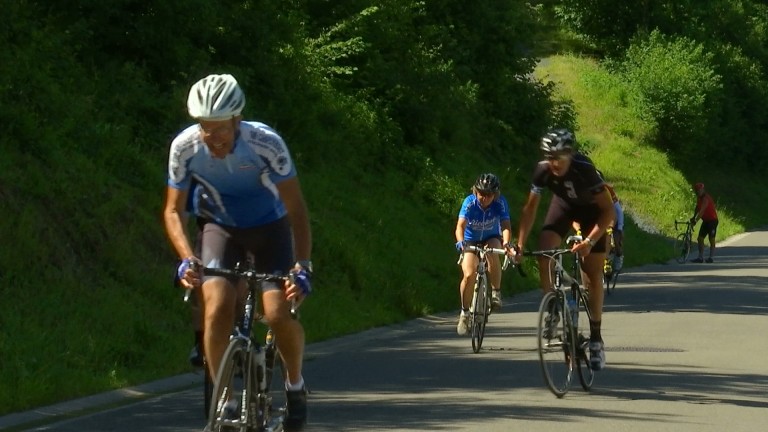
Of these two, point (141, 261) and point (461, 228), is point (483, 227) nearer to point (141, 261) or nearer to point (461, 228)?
point (461, 228)

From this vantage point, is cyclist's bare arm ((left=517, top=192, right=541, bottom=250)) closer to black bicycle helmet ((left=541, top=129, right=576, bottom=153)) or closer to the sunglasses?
the sunglasses

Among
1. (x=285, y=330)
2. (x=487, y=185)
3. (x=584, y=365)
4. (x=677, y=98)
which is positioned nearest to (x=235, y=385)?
(x=285, y=330)

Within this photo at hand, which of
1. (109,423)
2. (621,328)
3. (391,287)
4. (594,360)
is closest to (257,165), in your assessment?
(109,423)

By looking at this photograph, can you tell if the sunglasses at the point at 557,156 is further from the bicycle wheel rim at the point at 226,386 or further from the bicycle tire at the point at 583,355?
the bicycle wheel rim at the point at 226,386

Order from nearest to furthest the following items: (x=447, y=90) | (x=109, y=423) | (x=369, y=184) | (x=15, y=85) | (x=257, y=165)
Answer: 1. (x=257, y=165)
2. (x=109, y=423)
3. (x=15, y=85)
4. (x=369, y=184)
5. (x=447, y=90)

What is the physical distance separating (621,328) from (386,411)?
8.87 metres

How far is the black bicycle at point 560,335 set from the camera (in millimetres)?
12391

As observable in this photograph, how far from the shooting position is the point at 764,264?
37.3 metres

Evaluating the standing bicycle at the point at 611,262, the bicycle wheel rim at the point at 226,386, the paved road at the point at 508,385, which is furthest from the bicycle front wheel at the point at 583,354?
the standing bicycle at the point at 611,262

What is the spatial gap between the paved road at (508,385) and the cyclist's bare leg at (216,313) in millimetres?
2438

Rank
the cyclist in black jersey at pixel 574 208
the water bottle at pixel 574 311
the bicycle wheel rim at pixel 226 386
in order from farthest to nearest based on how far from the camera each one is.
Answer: the water bottle at pixel 574 311 < the cyclist in black jersey at pixel 574 208 < the bicycle wheel rim at pixel 226 386

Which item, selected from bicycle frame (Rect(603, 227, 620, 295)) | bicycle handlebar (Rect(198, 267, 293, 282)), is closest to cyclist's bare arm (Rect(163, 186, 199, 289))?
bicycle handlebar (Rect(198, 267, 293, 282))

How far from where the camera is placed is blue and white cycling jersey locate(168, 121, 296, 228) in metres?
8.08

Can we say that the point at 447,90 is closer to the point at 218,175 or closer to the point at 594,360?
the point at 594,360
